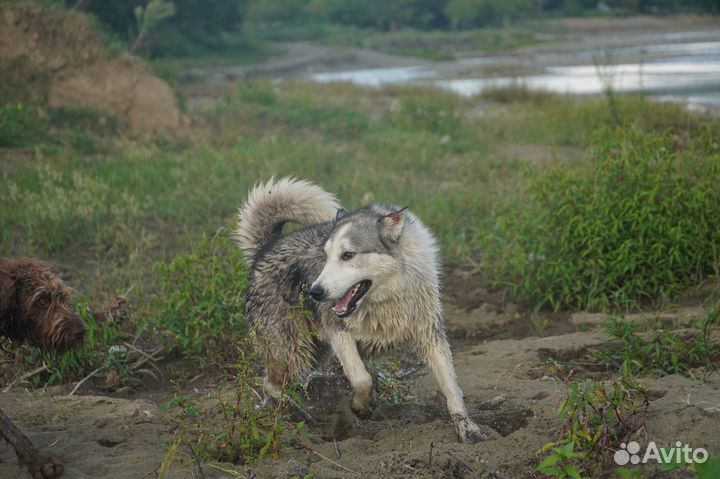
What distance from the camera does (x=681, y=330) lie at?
241 inches

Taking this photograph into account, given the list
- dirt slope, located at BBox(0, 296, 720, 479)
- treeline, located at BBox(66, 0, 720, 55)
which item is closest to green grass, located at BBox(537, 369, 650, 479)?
dirt slope, located at BBox(0, 296, 720, 479)

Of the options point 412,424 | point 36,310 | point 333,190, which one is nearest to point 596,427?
point 412,424

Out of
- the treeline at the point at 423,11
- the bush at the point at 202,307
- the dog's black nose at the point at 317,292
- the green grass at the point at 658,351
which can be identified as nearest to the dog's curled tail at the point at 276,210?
the bush at the point at 202,307

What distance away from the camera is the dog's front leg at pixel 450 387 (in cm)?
488

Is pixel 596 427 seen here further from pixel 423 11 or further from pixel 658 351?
pixel 423 11

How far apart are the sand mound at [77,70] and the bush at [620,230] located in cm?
942

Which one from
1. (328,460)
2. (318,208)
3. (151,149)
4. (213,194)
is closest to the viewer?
(328,460)

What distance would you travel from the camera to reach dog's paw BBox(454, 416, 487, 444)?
4.85m

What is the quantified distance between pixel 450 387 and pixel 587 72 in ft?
104

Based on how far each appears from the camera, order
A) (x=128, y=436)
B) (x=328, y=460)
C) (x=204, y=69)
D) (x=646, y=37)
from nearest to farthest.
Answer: (x=328, y=460) → (x=128, y=436) → (x=204, y=69) → (x=646, y=37)

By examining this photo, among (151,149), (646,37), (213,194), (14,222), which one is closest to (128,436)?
(14,222)

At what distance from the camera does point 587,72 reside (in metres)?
34.6

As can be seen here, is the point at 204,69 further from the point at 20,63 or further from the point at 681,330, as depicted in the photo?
the point at 681,330

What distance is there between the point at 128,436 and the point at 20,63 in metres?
12.0
